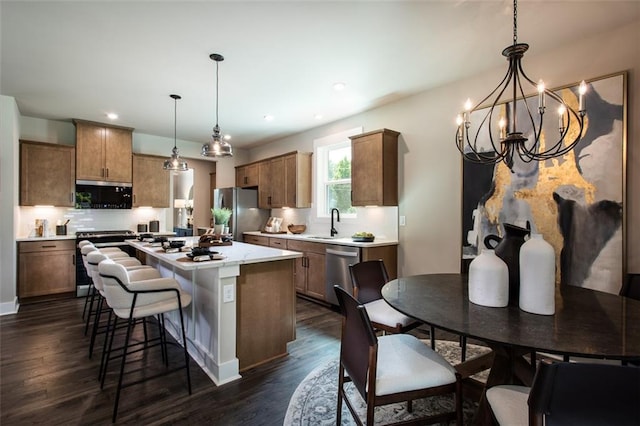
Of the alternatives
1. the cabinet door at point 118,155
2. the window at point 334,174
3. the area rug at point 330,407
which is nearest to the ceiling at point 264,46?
the window at point 334,174

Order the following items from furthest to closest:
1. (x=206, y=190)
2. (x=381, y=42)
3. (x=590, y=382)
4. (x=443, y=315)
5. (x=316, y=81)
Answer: (x=206, y=190) → (x=316, y=81) → (x=381, y=42) → (x=443, y=315) → (x=590, y=382)

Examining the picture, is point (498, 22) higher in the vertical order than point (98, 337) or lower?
higher

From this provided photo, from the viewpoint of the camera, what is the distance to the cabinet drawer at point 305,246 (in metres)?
4.30

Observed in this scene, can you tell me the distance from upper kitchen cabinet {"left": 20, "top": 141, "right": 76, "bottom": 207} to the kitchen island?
3.01m

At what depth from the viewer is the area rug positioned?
1918mm

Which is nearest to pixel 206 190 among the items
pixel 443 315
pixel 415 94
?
pixel 415 94

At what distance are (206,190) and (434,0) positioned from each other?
6892 millimetres

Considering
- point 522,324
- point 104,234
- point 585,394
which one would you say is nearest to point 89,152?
point 104,234

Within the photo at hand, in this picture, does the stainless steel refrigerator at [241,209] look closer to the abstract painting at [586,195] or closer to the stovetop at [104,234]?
the stovetop at [104,234]

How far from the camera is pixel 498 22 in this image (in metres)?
2.35

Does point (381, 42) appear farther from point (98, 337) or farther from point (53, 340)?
point (53, 340)

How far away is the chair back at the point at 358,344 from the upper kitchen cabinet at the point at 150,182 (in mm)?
5050

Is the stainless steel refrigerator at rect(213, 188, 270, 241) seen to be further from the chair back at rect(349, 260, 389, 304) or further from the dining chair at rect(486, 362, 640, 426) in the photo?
the dining chair at rect(486, 362, 640, 426)

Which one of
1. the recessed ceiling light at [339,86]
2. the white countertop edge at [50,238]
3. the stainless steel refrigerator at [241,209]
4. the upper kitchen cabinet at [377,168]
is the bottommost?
the white countertop edge at [50,238]
